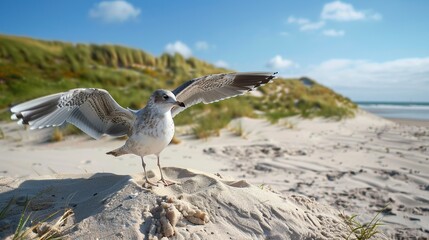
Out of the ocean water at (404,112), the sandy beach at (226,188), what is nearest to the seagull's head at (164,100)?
the sandy beach at (226,188)

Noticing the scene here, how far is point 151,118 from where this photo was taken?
3023 mm

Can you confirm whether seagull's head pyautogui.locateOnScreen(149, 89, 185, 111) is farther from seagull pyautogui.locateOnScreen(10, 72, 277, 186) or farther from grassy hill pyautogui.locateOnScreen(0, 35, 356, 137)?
grassy hill pyautogui.locateOnScreen(0, 35, 356, 137)

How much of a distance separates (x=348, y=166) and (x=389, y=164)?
2.52ft

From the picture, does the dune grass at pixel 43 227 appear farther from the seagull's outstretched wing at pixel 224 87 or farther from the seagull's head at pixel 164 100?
the seagull's outstretched wing at pixel 224 87

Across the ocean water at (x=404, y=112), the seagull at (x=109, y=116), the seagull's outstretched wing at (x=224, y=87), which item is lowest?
the ocean water at (x=404, y=112)

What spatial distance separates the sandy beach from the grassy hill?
248cm

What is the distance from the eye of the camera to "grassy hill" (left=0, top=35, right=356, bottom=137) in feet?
39.9

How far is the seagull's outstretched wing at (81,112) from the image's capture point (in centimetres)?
280

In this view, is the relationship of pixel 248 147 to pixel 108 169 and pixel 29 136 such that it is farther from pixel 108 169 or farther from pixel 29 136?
pixel 29 136

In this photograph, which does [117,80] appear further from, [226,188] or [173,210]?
[173,210]

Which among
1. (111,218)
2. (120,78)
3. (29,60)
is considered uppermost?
(29,60)

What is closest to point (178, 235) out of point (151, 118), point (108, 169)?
point (151, 118)

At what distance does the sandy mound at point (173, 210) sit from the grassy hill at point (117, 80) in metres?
4.99

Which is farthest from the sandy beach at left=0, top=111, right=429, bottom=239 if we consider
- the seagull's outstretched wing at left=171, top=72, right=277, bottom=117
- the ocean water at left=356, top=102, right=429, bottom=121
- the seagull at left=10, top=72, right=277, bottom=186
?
the ocean water at left=356, top=102, right=429, bottom=121
